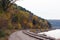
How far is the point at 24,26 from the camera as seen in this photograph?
5659 cm

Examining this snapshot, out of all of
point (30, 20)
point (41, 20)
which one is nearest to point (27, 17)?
point (30, 20)

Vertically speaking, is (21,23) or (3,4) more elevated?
(3,4)

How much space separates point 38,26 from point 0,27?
29048 mm

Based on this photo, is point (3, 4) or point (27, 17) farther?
point (27, 17)

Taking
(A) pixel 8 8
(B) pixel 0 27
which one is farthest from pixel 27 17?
(B) pixel 0 27

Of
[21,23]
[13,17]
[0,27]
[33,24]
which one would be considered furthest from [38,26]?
[0,27]

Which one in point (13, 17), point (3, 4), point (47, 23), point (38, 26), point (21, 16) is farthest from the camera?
point (47, 23)

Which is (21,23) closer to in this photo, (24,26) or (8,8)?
(24,26)

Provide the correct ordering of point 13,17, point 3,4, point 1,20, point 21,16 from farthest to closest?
1. point 21,16
2. point 13,17
3. point 3,4
4. point 1,20

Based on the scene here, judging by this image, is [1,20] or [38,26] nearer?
[1,20]

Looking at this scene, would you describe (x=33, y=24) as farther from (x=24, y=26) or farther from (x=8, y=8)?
(x=8, y=8)

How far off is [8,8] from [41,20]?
15095 mm

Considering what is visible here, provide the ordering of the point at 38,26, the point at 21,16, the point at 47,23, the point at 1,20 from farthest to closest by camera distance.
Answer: the point at 47,23 < the point at 38,26 < the point at 21,16 < the point at 1,20

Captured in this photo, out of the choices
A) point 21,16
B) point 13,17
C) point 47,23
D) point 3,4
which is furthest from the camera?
point 47,23
